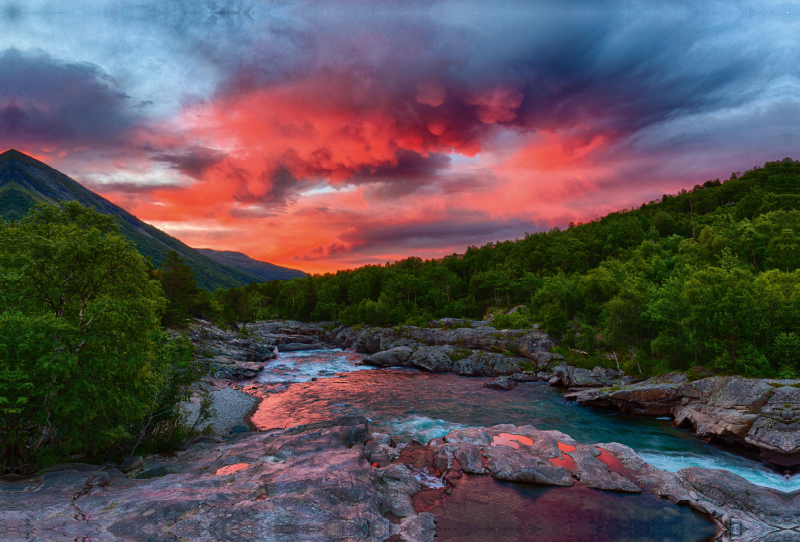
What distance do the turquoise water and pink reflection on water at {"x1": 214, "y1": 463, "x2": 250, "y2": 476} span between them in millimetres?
13952

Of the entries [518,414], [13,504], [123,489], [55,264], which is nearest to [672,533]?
[518,414]

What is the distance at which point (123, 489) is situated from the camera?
51.7 ft

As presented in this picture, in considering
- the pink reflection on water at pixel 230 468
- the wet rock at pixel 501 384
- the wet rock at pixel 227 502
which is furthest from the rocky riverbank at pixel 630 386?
the pink reflection on water at pixel 230 468

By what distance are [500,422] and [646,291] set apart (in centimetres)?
3637

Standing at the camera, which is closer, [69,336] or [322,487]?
[69,336]

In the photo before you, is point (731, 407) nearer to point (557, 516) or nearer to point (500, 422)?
point (500, 422)

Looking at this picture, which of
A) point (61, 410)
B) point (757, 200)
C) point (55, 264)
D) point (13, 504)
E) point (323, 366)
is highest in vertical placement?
point (757, 200)

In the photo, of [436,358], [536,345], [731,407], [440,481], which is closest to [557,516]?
[440,481]

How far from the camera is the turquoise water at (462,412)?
26.1 meters

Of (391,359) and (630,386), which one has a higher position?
(630,386)

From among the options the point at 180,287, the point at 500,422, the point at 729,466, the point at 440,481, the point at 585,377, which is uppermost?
the point at 180,287

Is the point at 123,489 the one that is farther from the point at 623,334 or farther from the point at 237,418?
the point at 623,334

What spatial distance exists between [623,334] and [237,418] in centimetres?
5305

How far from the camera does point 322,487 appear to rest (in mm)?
17000
